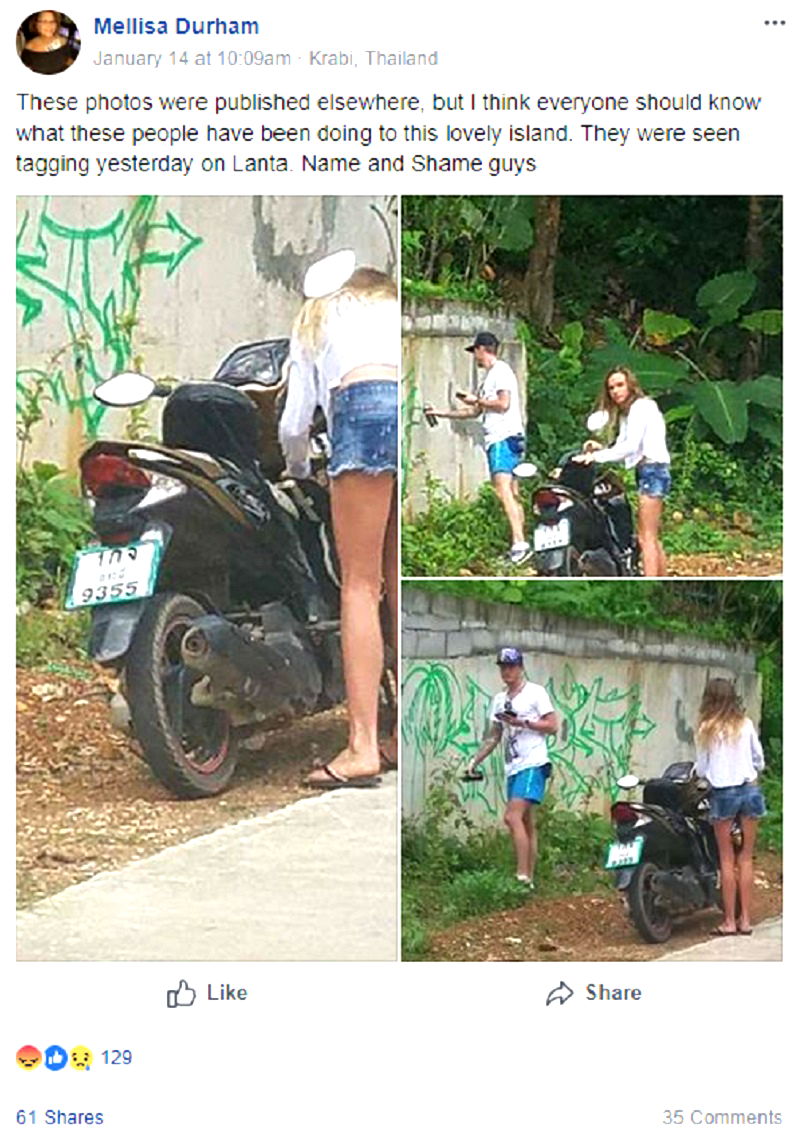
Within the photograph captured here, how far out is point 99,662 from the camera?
5.03 m

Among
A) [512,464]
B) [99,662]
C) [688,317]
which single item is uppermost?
[688,317]

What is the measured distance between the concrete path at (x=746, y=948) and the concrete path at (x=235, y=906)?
28.5 inches

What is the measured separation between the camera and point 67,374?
505 centimetres

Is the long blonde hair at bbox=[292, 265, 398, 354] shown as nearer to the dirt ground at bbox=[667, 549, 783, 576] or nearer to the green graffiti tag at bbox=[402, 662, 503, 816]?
the green graffiti tag at bbox=[402, 662, 503, 816]

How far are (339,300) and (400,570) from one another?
2.19ft

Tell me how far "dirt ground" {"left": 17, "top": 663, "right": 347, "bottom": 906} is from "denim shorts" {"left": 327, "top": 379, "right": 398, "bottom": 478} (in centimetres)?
61

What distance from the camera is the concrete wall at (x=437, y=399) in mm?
5047
